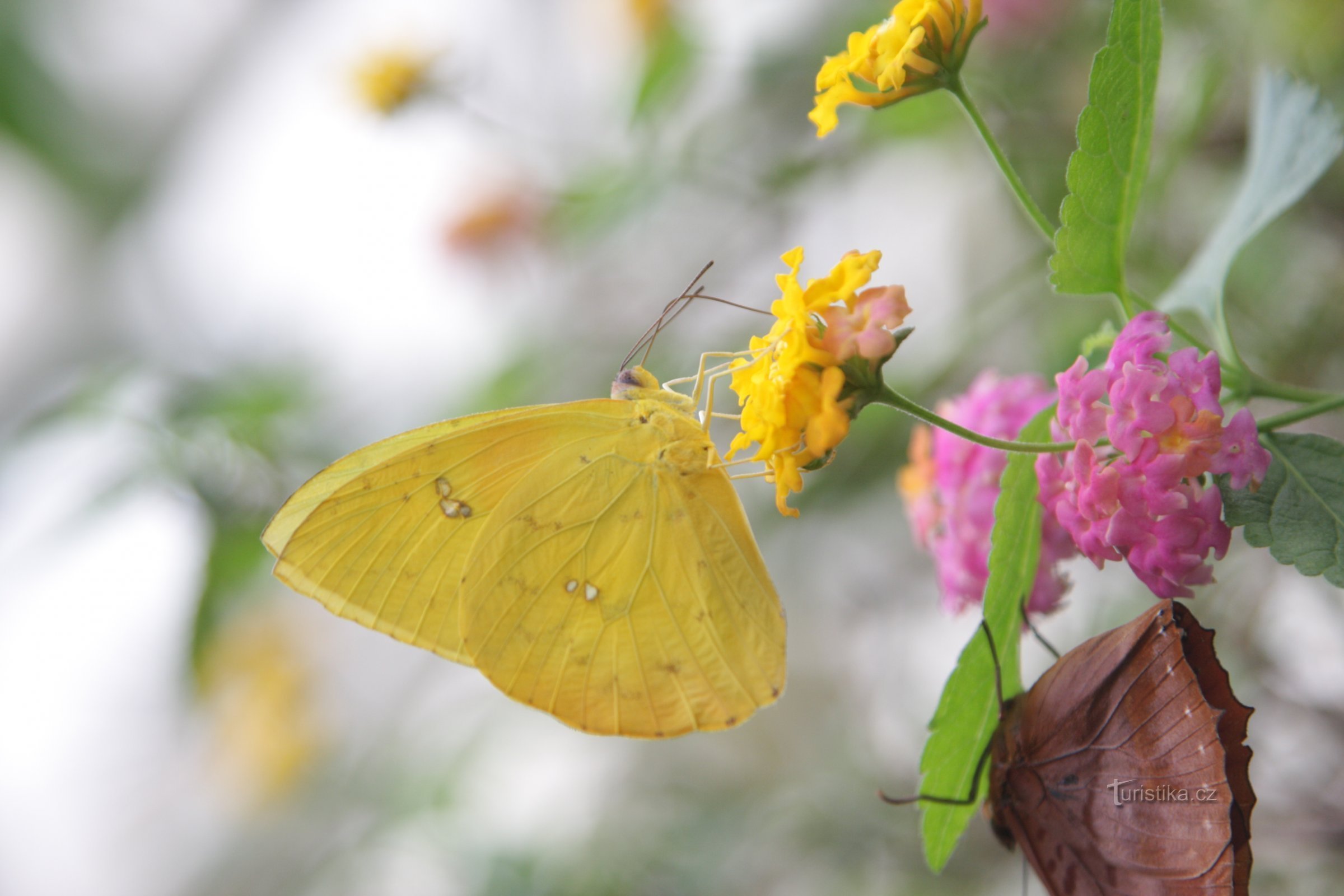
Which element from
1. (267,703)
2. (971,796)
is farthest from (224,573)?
(971,796)

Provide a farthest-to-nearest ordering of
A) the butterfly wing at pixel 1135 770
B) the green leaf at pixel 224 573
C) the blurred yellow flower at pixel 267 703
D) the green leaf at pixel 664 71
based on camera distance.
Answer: the blurred yellow flower at pixel 267 703 < the green leaf at pixel 664 71 < the green leaf at pixel 224 573 < the butterfly wing at pixel 1135 770

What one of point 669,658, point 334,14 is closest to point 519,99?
point 334,14

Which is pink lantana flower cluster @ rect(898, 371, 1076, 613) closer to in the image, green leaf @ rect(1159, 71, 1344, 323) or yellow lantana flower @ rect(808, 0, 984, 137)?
green leaf @ rect(1159, 71, 1344, 323)

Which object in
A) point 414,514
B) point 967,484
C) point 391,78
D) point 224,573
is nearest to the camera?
point 967,484

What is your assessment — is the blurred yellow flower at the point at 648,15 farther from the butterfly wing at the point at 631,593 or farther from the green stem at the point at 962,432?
the green stem at the point at 962,432

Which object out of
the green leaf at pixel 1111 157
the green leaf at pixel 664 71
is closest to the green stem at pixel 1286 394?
the green leaf at pixel 1111 157

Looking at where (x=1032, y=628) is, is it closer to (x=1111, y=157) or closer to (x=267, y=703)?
(x=1111, y=157)

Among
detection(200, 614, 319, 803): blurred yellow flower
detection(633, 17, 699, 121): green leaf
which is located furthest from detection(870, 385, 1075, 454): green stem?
detection(200, 614, 319, 803): blurred yellow flower
